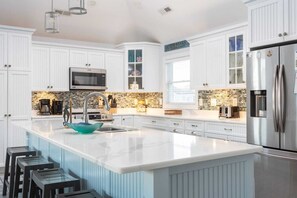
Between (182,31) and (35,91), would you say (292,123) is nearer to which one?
(182,31)

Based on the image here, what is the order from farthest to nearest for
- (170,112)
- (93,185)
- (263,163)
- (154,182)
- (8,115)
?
(170,112) → (8,115) → (263,163) → (93,185) → (154,182)

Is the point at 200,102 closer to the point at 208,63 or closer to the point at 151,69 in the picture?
the point at 208,63

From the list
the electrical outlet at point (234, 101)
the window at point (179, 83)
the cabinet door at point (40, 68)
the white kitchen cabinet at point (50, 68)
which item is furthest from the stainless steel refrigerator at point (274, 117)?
the cabinet door at point (40, 68)

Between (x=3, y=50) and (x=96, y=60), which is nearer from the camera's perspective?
(x=3, y=50)

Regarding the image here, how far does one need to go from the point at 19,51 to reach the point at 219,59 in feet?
11.2

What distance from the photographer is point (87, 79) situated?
Answer: 19.7 feet

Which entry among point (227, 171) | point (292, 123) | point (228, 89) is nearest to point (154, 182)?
point (227, 171)

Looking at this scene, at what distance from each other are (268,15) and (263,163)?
1691 millimetres

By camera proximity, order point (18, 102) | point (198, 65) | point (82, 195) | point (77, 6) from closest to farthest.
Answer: point (82, 195) < point (77, 6) < point (18, 102) < point (198, 65)

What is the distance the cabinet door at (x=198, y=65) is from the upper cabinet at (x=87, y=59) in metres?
2.01

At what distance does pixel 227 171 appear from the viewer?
188 cm

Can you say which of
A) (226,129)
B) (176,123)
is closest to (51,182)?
(226,129)

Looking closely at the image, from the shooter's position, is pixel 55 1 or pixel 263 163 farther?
pixel 55 1

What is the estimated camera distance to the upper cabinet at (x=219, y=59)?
14.7ft
